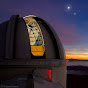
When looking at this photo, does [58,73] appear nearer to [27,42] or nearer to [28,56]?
[28,56]

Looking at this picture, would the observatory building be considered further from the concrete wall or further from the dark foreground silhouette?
the dark foreground silhouette

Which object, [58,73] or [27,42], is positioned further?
[58,73]

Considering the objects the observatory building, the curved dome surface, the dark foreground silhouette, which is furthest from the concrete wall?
the dark foreground silhouette

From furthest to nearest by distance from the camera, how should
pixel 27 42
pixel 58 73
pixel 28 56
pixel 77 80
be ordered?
pixel 77 80 < pixel 58 73 < pixel 27 42 < pixel 28 56

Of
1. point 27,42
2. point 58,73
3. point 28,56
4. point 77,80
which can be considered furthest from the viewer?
point 77,80

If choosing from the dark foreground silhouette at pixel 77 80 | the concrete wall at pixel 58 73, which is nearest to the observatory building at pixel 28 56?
the concrete wall at pixel 58 73

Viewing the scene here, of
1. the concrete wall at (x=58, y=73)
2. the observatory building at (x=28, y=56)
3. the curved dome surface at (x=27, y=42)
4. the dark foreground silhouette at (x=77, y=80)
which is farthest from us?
the dark foreground silhouette at (x=77, y=80)

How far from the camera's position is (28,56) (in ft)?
31.1

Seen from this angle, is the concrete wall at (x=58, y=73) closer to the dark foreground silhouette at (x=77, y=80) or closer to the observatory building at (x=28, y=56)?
the observatory building at (x=28, y=56)

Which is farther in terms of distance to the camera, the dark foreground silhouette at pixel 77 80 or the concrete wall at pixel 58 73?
the dark foreground silhouette at pixel 77 80

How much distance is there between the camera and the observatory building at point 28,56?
29.6 feet

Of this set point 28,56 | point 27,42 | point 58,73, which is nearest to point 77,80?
point 58,73

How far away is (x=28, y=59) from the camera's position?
925 cm

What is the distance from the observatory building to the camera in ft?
29.6
